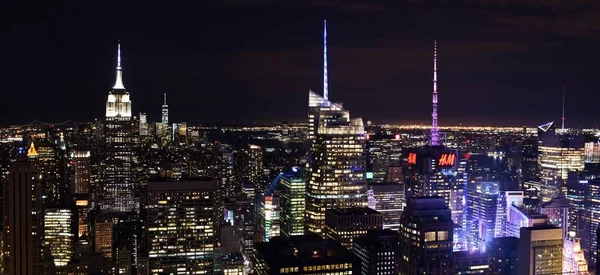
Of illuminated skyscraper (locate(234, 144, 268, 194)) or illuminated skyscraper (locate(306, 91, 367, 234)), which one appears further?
illuminated skyscraper (locate(234, 144, 268, 194))

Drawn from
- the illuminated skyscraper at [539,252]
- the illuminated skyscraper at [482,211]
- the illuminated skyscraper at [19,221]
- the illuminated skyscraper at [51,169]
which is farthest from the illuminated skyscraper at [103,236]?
the illuminated skyscraper at [539,252]

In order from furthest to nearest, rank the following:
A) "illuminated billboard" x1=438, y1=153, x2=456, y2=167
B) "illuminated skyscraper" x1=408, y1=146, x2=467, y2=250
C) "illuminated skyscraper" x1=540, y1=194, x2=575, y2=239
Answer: "illuminated billboard" x1=438, y1=153, x2=456, y2=167 < "illuminated skyscraper" x1=408, y1=146, x2=467, y2=250 < "illuminated skyscraper" x1=540, y1=194, x2=575, y2=239

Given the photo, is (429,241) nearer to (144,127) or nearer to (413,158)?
(413,158)

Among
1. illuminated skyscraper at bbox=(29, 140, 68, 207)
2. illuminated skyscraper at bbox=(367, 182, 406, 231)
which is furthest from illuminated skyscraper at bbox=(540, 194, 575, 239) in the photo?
illuminated skyscraper at bbox=(29, 140, 68, 207)

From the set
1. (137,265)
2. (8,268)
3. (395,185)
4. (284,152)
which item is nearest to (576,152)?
(395,185)

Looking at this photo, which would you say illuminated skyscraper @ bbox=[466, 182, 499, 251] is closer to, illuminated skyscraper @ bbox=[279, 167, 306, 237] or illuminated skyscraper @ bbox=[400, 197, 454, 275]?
illuminated skyscraper @ bbox=[279, 167, 306, 237]

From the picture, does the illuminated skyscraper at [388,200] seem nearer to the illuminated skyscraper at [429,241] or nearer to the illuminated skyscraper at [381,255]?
the illuminated skyscraper at [381,255]

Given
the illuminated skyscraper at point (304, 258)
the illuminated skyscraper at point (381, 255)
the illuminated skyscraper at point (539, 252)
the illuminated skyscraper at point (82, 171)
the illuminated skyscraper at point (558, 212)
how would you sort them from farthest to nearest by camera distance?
the illuminated skyscraper at point (82, 171)
the illuminated skyscraper at point (558, 212)
the illuminated skyscraper at point (539, 252)
the illuminated skyscraper at point (381, 255)
the illuminated skyscraper at point (304, 258)
